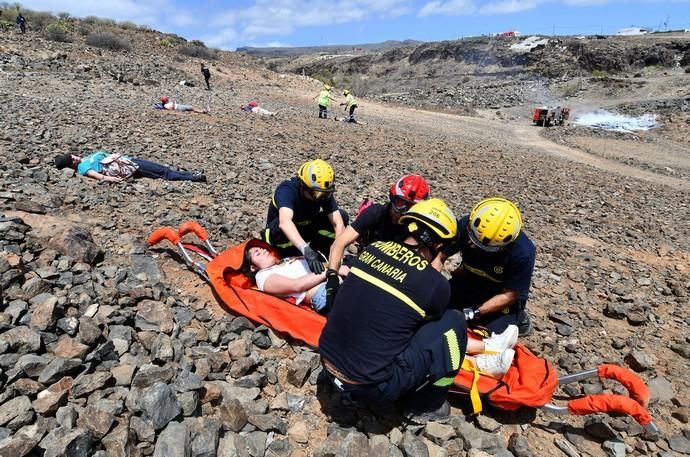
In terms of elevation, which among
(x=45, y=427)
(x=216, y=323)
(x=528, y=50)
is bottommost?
(x=216, y=323)

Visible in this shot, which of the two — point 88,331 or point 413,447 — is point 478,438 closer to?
point 413,447

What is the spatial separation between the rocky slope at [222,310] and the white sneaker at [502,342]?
0.49m

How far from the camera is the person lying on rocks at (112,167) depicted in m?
6.77

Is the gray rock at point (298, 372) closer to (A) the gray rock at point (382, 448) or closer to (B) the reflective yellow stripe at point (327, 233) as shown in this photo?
(A) the gray rock at point (382, 448)

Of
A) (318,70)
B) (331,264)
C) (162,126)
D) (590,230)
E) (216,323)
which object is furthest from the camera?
(318,70)

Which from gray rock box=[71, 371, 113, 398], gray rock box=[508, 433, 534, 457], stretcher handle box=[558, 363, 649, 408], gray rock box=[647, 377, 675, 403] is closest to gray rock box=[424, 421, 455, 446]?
gray rock box=[508, 433, 534, 457]

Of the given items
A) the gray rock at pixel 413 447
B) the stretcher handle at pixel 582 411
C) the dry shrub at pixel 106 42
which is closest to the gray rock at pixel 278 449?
the gray rock at pixel 413 447

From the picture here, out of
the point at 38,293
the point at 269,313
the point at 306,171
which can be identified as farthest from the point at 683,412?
the point at 38,293

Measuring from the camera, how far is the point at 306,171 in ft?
14.6

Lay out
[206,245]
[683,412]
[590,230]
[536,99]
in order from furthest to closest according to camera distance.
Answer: [536,99], [590,230], [206,245], [683,412]

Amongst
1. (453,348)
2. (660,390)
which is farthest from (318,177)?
(660,390)

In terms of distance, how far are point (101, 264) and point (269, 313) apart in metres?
1.82

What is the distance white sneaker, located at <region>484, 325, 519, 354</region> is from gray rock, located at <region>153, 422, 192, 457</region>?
232 cm

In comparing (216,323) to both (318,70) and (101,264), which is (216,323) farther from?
(318,70)
